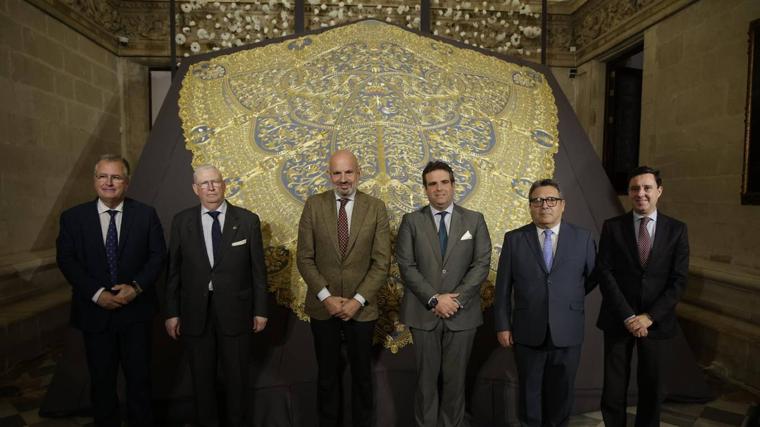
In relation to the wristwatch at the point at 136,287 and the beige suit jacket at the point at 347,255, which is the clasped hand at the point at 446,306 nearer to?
the beige suit jacket at the point at 347,255

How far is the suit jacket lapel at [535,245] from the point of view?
77.0 inches

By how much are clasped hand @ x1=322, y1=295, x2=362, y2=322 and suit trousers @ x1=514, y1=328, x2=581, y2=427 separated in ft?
2.29

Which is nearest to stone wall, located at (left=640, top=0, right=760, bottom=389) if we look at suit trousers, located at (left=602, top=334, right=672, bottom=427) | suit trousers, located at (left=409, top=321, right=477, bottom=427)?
suit trousers, located at (left=602, top=334, right=672, bottom=427)

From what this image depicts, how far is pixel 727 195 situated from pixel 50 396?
4.64m

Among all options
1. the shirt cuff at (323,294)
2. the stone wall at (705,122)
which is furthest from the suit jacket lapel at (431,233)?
the stone wall at (705,122)

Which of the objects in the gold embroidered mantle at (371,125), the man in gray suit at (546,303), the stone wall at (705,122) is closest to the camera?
the man in gray suit at (546,303)

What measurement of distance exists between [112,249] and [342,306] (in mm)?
982

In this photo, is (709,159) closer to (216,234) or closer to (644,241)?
(644,241)

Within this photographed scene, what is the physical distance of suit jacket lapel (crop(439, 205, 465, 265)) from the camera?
202 centimetres

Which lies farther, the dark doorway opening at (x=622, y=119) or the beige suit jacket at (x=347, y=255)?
the dark doorway opening at (x=622, y=119)

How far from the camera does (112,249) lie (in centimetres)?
200

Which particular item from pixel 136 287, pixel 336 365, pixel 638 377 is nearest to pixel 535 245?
pixel 638 377

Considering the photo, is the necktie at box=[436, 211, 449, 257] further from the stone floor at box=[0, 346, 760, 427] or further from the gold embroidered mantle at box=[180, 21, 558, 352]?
the stone floor at box=[0, 346, 760, 427]

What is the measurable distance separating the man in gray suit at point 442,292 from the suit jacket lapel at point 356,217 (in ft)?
0.62
